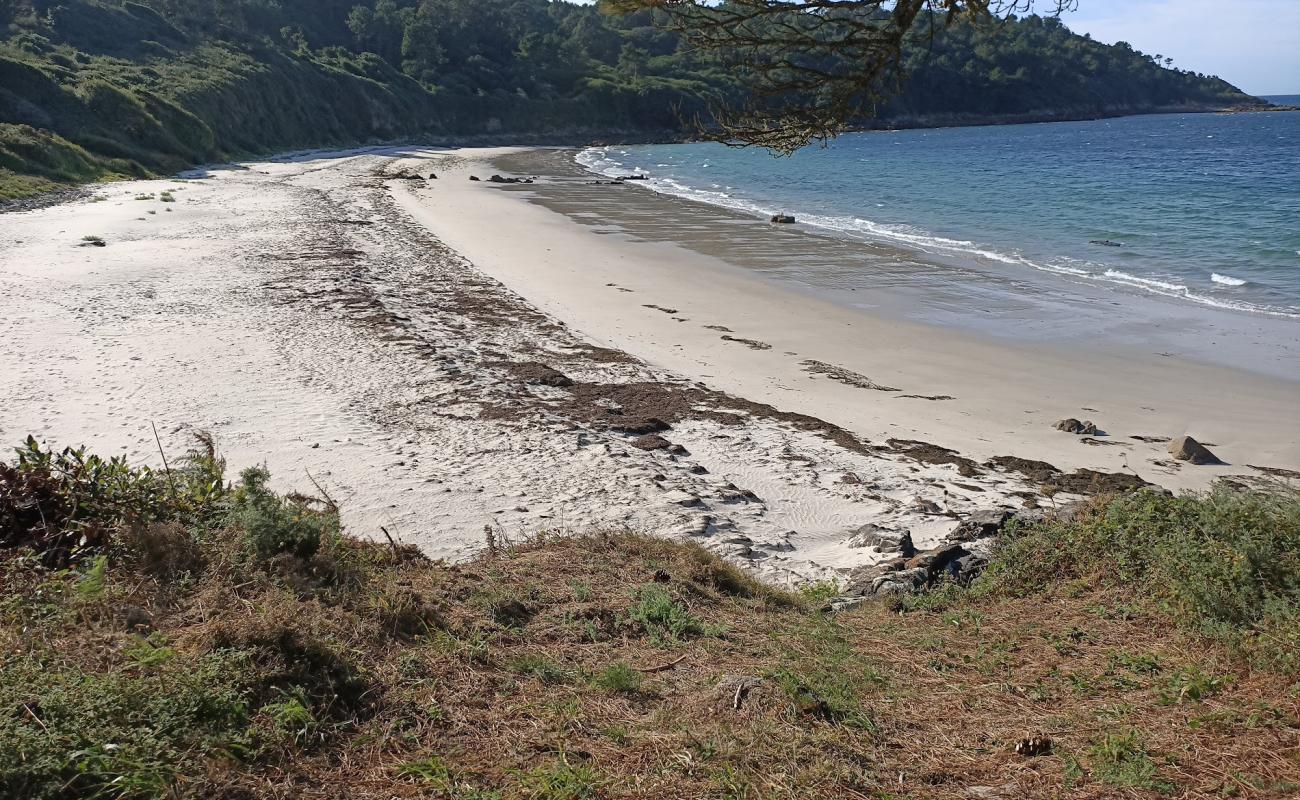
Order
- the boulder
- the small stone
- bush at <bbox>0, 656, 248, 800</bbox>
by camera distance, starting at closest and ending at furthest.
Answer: bush at <bbox>0, 656, 248, 800</bbox> → the small stone → the boulder

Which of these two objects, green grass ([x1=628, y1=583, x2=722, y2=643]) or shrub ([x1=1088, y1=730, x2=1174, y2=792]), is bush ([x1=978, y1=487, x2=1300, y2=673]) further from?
→ green grass ([x1=628, y1=583, x2=722, y2=643])

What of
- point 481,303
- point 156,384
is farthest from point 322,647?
point 481,303

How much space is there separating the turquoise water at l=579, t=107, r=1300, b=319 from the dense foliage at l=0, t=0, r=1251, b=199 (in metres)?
5.32

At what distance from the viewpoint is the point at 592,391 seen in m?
10.2

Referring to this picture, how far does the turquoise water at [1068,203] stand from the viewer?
19.9 metres

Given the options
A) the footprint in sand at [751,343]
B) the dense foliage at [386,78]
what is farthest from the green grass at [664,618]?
the footprint in sand at [751,343]

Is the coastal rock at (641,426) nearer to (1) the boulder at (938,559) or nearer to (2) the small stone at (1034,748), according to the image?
(1) the boulder at (938,559)

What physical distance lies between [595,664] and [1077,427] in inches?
290

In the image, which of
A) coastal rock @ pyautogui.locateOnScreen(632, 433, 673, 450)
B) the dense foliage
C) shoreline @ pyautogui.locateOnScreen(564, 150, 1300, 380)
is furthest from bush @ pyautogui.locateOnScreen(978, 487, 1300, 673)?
shoreline @ pyautogui.locateOnScreen(564, 150, 1300, 380)

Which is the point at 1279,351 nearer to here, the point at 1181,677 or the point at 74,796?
the point at 1181,677

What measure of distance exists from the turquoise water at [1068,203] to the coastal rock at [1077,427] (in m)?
8.88

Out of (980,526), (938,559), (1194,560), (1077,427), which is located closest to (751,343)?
(1077,427)

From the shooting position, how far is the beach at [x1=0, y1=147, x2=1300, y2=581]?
23.8 ft

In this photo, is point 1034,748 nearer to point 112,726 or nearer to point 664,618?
point 664,618
